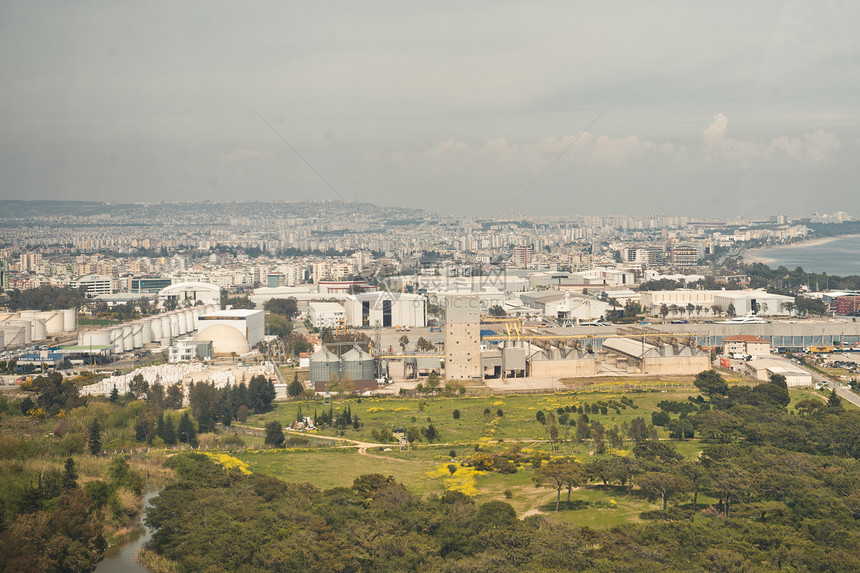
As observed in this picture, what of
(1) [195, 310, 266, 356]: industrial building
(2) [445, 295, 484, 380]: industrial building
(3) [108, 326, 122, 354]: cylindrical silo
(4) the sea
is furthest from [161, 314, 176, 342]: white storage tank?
(4) the sea

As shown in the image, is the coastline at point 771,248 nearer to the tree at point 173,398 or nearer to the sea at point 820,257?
the sea at point 820,257

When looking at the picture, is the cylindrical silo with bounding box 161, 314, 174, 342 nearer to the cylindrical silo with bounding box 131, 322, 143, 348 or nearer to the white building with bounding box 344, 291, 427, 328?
the cylindrical silo with bounding box 131, 322, 143, 348

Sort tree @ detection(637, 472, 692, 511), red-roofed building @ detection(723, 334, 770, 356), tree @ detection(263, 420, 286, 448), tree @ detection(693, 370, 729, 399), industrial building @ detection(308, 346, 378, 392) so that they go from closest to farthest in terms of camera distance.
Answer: tree @ detection(637, 472, 692, 511) → tree @ detection(263, 420, 286, 448) → tree @ detection(693, 370, 729, 399) → industrial building @ detection(308, 346, 378, 392) → red-roofed building @ detection(723, 334, 770, 356)

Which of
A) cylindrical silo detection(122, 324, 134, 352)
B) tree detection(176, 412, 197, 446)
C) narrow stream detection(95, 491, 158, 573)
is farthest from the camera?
cylindrical silo detection(122, 324, 134, 352)

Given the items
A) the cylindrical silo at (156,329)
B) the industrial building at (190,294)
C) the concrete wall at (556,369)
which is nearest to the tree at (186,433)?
the concrete wall at (556,369)

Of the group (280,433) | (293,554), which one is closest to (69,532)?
(293,554)

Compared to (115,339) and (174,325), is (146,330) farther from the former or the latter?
(115,339)
